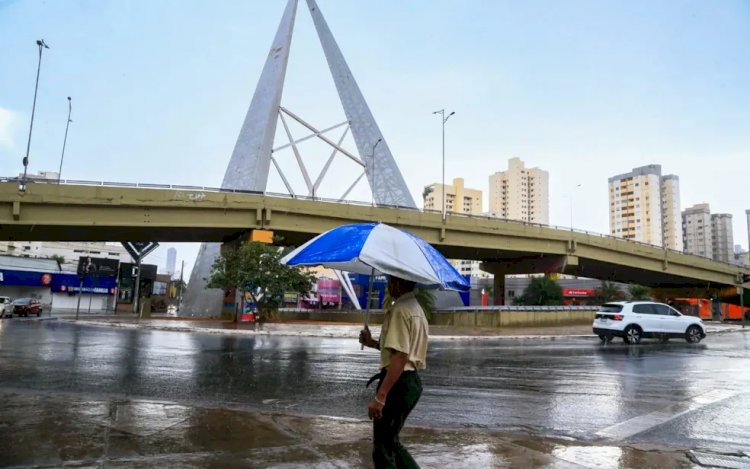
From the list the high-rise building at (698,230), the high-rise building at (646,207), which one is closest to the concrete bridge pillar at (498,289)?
the high-rise building at (646,207)

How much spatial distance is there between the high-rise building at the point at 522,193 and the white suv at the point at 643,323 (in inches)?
3702

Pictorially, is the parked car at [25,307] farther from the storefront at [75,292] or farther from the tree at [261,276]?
the tree at [261,276]

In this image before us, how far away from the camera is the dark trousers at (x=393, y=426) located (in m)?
3.54

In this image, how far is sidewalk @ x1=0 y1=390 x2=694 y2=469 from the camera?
4832mm

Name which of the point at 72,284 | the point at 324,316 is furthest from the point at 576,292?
the point at 72,284

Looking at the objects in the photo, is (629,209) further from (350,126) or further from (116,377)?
(116,377)

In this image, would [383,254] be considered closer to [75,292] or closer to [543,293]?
[75,292]

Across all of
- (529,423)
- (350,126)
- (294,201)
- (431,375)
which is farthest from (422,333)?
(350,126)

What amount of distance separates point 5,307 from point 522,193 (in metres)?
98.4

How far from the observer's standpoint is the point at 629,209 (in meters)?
114

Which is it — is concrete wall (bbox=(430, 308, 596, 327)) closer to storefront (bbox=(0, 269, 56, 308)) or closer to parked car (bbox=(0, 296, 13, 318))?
parked car (bbox=(0, 296, 13, 318))

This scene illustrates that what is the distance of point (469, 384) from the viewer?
986cm

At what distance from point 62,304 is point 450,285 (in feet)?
218

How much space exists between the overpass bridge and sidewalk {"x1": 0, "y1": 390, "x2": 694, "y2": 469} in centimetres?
2636
